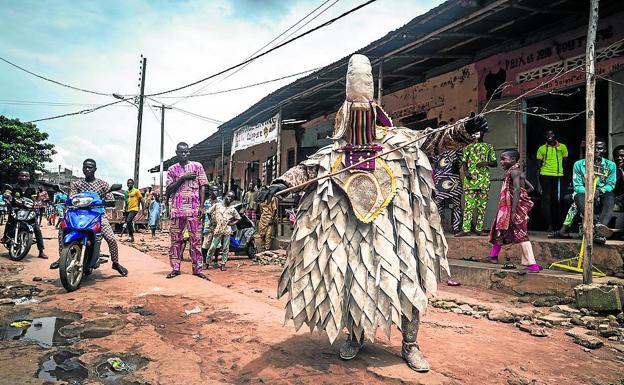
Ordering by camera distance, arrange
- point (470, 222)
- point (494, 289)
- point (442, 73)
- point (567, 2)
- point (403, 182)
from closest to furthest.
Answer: point (403, 182) → point (494, 289) → point (567, 2) → point (470, 222) → point (442, 73)

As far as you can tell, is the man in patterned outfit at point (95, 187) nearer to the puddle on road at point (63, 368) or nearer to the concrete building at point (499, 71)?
the puddle on road at point (63, 368)

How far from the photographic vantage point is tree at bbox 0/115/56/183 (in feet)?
87.4

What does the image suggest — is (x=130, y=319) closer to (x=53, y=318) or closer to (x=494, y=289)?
(x=53, y=318)

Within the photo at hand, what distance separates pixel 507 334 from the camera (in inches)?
155

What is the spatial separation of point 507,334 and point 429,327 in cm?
74

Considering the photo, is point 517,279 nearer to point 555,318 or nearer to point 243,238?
point 555,318

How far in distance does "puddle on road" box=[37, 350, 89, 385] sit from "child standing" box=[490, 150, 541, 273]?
5.29m

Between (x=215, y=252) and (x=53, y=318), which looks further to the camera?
(x=215, y=252)

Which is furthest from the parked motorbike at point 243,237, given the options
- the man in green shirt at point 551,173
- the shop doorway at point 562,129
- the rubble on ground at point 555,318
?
the man in green shirt at point 551,173

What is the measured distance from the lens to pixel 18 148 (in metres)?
27.5

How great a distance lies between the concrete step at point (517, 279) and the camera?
5004 mm

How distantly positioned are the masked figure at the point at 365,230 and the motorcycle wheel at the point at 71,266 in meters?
3.25

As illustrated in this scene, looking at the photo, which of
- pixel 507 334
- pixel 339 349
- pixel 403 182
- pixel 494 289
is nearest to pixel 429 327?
pixel 507 334

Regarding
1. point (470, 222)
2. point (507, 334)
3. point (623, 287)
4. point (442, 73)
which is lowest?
point (507, 334)
